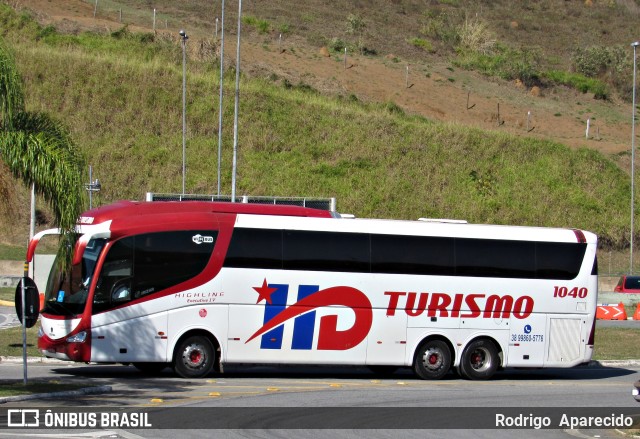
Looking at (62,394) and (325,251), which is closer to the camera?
(62,394)

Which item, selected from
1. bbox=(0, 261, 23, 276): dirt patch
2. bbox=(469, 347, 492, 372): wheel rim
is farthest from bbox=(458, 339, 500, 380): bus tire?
bbox=(0, 261, 23, 276): dirt patch

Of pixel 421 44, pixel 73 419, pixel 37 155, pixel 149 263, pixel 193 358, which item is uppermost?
pixel 421 44

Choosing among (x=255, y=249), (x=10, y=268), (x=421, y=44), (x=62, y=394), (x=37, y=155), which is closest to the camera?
Answer: (x=37, y=155)

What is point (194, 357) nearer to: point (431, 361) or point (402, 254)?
point (402, 254)

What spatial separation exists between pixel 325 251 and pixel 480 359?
4.43 metres

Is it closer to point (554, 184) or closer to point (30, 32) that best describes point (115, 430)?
point (554, 184)

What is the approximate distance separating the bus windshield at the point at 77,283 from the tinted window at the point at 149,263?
0.77 feet

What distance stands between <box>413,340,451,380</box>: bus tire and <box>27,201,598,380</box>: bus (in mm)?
31

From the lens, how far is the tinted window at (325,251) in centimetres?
2138

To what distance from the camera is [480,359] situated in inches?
896

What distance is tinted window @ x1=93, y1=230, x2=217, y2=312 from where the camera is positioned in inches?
799

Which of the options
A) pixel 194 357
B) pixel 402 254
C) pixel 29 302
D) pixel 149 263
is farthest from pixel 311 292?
pixel 29 302

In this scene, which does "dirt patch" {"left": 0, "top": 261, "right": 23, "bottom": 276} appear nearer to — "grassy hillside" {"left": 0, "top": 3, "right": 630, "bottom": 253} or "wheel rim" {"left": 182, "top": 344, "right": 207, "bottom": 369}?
"grassy hillside" {"left": 0, "top": 3, "right": 630, "bottom": 253}

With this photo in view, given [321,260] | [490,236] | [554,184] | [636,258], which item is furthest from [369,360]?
[554,184]
